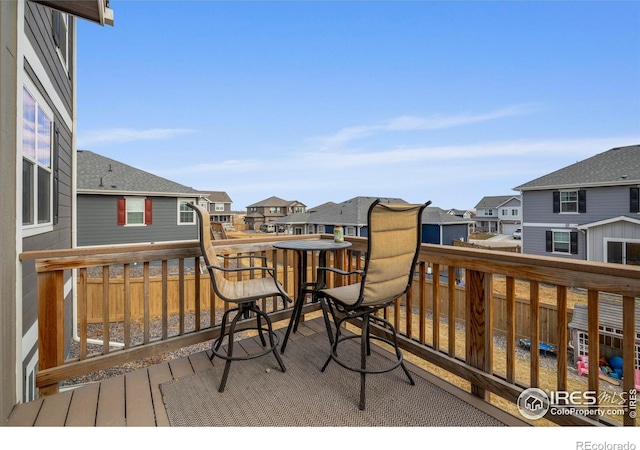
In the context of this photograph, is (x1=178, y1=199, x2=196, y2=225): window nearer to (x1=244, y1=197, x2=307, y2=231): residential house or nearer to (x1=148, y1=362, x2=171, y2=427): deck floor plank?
(x1=148, y1=362, x2=171, y2=427): deck floor plank

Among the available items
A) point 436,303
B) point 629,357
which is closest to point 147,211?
point 436,303

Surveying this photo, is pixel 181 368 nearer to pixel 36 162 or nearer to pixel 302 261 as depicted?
pixel 302 261

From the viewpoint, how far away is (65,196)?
5.07 meters

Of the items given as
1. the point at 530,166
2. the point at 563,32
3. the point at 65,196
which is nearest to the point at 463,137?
the point at 530,166

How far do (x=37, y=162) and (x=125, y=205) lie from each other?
29.7 ft

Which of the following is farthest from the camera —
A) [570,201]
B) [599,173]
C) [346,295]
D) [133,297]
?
[570,201]

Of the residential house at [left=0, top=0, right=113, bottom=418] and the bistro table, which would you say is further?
the bistro table

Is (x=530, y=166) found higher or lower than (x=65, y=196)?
higher

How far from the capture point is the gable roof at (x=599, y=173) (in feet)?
36.1

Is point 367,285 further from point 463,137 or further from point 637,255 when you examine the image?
point 463,137

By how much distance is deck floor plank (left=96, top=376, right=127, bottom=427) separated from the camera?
173cm

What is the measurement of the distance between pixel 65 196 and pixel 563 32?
8348 millimetres

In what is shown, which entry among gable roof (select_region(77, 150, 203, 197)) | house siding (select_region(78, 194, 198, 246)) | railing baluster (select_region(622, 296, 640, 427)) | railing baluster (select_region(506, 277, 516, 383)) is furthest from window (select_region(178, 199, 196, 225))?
railing baluster (select_region(622, 296, 640, 427))

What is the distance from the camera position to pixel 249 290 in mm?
2334
